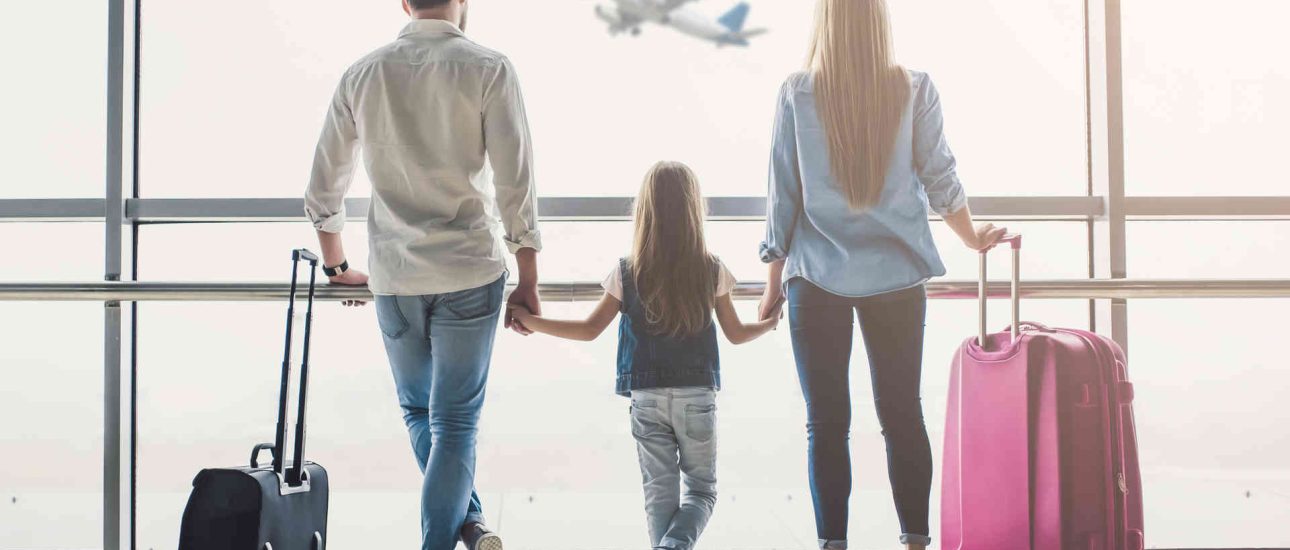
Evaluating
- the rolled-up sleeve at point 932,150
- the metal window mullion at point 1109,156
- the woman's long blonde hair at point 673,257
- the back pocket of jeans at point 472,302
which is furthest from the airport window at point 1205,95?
the back pocket of jeans at point 472,302

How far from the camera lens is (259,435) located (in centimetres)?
254

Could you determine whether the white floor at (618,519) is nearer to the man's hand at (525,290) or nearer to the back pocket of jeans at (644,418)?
the back pocket of jeans at (644,418)

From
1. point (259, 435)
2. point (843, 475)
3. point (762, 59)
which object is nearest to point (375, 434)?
point (259, 435)

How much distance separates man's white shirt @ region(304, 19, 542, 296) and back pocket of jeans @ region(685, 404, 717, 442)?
0.52m

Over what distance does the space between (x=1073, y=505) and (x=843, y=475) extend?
424 mm

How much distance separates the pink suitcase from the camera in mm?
1610

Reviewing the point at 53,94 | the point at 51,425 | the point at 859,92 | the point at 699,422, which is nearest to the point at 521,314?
the point at 699,422

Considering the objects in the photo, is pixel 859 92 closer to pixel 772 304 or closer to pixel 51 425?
pixel 772 304

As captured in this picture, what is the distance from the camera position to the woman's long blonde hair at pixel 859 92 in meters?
1.69

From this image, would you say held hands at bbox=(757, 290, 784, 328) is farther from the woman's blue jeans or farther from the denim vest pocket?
the denim vest pocket

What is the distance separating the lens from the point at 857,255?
167cm

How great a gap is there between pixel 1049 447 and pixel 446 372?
1.17 meters

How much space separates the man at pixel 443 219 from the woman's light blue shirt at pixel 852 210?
522 mm

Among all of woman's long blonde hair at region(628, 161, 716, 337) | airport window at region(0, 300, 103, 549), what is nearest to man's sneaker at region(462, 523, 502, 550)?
woman's long blonde hair at region(628, 161, 716, 337)
